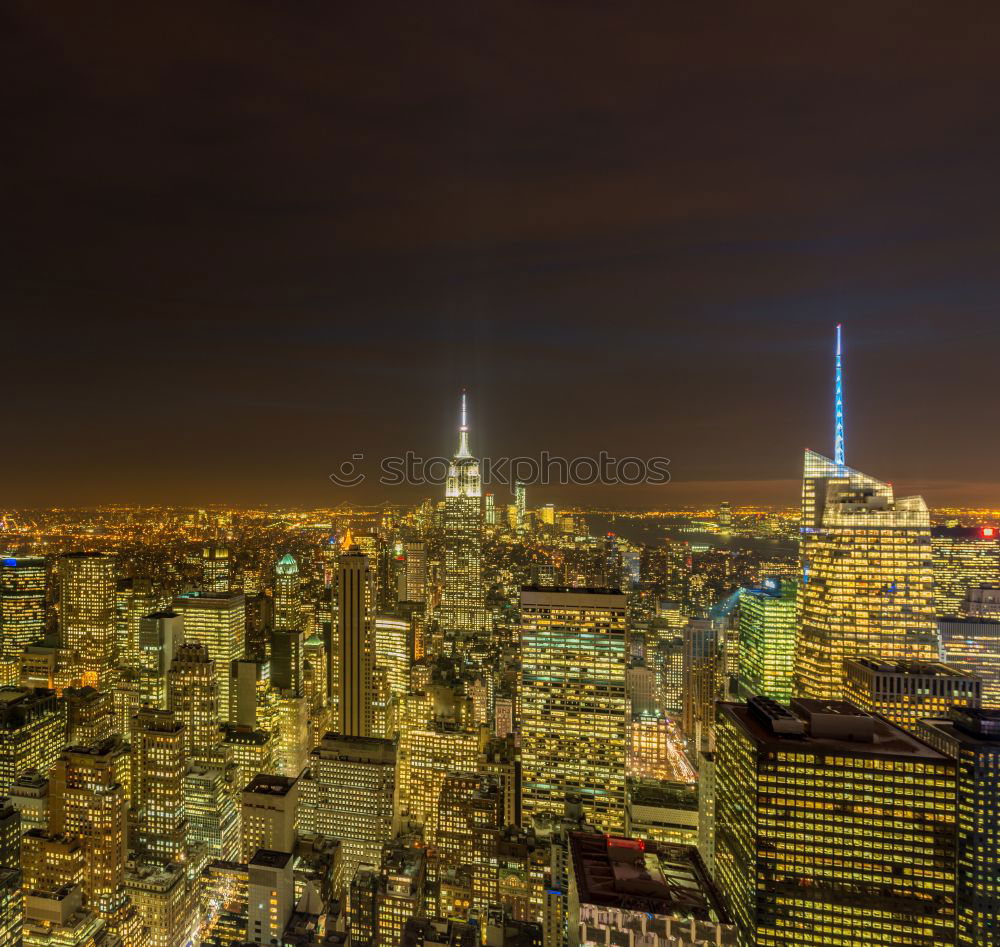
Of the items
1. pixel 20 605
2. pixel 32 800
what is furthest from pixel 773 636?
pixel 20 605

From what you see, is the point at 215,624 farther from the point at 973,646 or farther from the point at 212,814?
the point at 973,646

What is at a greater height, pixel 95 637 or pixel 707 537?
pixel 707 537

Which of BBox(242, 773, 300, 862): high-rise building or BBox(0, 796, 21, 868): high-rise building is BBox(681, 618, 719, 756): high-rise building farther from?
BBox(0, 796, 21, 868): high-rise building

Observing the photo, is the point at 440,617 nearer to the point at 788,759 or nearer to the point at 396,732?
the point at 396,732

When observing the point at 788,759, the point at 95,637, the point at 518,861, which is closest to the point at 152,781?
→ the point at 518,861

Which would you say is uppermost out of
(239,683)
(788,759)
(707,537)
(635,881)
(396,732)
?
(707,537)
